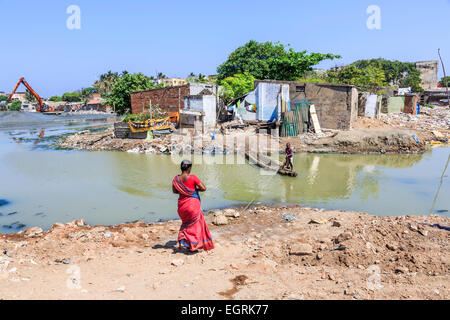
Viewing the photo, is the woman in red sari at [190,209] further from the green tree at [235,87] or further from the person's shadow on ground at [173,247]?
the green tree at [235,87]

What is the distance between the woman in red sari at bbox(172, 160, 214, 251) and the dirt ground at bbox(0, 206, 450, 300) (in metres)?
0.24

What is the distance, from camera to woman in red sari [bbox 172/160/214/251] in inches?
180

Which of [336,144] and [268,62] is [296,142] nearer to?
[336,144]

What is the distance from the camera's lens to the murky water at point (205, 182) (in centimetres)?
795

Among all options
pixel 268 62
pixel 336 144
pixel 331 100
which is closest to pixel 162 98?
pixel 268 62

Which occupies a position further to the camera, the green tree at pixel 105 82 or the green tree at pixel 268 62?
the green tree at pixel 105 82

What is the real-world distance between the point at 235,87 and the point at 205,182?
50.3ft

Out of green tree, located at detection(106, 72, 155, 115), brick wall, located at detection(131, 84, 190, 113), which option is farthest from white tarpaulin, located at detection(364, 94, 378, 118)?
green tree, located at detection(106, 72, 155, 115)

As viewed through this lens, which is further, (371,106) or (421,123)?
(371,106)

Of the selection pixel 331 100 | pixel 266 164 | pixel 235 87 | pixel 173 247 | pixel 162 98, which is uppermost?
pixel 235 87

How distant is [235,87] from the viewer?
958 inches

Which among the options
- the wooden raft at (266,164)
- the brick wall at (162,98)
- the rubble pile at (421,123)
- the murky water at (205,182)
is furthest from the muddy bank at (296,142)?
the brick wall at (162,98)

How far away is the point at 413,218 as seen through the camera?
6215 mm
